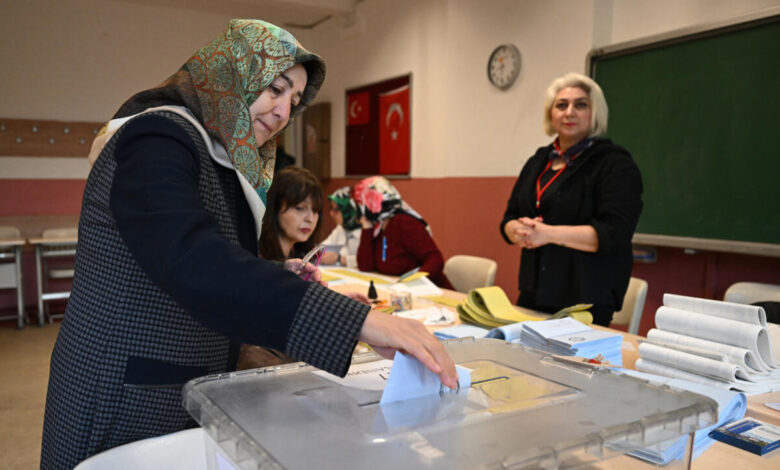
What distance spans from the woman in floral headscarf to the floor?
2237 millimetres

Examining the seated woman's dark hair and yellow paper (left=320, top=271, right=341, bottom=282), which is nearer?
the seated woman's dark hair

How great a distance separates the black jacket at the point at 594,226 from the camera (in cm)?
210

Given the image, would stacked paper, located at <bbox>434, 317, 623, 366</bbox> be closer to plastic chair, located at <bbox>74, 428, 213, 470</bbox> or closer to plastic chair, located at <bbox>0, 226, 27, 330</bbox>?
plastic chair, located at <bbox>74, 428, 213, 470</bbox>

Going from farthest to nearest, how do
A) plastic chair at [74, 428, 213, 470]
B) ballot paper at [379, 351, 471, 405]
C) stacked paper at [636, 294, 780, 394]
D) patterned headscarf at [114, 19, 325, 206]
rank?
stacked paper at [636, 294, 780, 394]
patterned headscarf at [114, 19, 325, 206]
plastic chair at [74, 428, 213, 470]
ballot paper at [379, 351, 471, 405]

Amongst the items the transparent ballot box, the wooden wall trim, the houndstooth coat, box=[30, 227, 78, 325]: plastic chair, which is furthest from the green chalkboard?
the wooden wall trim

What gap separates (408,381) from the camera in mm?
735

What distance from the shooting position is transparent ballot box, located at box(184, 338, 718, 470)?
1.93 feet

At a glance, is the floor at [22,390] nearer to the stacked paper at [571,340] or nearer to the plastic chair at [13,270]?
the plastic chair at [13,270]

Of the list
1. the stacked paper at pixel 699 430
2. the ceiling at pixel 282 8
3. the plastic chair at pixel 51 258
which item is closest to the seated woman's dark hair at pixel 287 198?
the stacked paper at pixel 699 430

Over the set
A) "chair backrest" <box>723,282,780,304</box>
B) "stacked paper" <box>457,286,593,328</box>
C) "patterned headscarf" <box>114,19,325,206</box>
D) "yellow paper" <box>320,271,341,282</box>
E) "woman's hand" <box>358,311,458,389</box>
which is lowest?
"yellow paper" <box>320,271,341,282</box>

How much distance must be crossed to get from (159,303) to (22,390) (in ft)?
11.3

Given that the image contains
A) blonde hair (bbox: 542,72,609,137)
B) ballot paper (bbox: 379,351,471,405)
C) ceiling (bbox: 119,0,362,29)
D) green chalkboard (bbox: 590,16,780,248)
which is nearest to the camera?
ballot paper (bbox: 379,351,471,405)

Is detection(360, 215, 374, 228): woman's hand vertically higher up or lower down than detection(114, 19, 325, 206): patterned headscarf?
lower down

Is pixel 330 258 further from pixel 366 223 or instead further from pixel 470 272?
pixel 470 272
